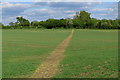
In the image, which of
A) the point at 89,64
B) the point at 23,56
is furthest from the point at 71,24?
the point at 89,64

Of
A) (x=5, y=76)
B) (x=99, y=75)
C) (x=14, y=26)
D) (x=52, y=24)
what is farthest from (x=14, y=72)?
(x=14, y=26)

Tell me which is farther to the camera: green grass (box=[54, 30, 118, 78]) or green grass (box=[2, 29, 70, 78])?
green grass (box=[2, 29, 70, 78])

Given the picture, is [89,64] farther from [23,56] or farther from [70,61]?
[23,56]

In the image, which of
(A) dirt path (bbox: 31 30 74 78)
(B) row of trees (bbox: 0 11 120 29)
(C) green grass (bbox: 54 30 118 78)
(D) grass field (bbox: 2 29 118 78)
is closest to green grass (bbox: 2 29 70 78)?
(D) grass field (bbox: 2 29 118 78)

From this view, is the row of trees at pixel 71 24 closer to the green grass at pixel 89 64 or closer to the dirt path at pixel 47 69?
the green grass at pixel 89 64

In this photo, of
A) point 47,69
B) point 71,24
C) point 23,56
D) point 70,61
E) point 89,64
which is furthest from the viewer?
point 71,24

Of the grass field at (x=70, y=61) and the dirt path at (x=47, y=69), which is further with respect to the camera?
the grass field at (x=70, y=61)

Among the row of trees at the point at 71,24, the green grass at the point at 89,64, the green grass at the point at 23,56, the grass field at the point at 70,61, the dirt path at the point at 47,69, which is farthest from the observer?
the row of trees at the point at 71,24

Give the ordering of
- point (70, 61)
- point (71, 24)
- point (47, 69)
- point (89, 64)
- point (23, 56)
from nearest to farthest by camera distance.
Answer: point (47, 69)
point (89, 64)
point (70, 61)
point (23, 56)
point (71, 24)

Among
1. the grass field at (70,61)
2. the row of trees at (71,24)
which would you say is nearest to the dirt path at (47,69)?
the grass field at (70,61)

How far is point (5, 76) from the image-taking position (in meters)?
10.1

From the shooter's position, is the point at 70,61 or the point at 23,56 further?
the point at 23,56

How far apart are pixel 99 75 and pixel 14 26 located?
138 m

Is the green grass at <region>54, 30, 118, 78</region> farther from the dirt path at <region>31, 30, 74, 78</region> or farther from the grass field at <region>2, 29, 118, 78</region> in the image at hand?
the dirt path at <region>31, 30, 74, 78</region>
